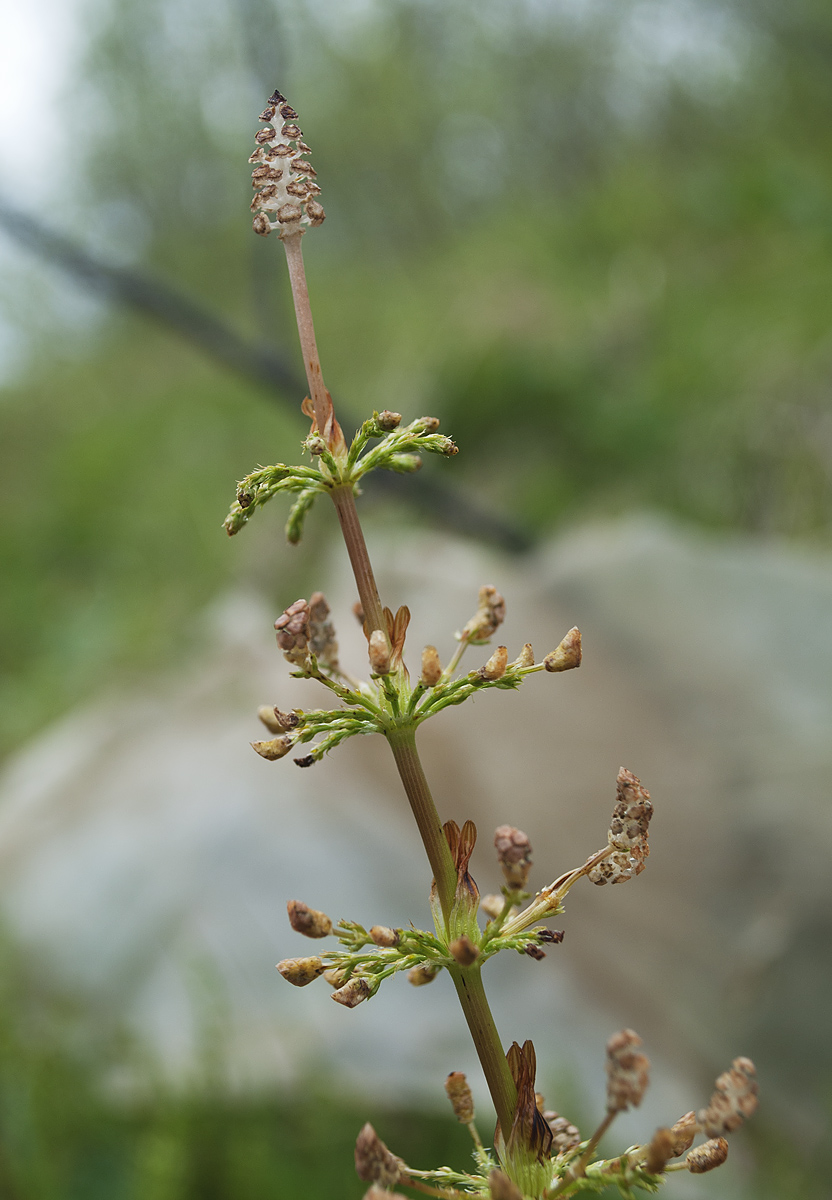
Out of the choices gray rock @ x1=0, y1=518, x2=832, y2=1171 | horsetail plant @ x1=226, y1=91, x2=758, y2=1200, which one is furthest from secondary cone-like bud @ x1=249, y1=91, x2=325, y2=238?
gray rock @ x1=0, y1=518, x2=832, y2=1171

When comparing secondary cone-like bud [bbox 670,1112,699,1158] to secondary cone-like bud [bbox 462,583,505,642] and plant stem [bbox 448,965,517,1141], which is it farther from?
secondary cone-like bud [bbox 462,583,505,642]

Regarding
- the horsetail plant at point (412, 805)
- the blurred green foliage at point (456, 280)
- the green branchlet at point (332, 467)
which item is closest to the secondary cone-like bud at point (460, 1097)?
the horsetail plant at point (412, 805)

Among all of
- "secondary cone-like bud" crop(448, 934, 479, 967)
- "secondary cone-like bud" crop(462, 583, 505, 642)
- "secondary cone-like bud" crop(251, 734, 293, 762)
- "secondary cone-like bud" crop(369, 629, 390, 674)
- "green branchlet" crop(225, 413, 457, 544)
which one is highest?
"green branchlet" crop(225, 413, 457, 544)

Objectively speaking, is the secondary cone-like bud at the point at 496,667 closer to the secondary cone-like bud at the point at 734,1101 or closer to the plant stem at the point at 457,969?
the plant stem at the point at 457,969

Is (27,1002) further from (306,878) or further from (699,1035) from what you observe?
(699,1035)

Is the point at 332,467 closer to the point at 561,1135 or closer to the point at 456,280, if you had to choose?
the point at 561,1135

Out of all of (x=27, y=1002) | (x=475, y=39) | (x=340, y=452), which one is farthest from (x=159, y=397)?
(x=340, y=452)
